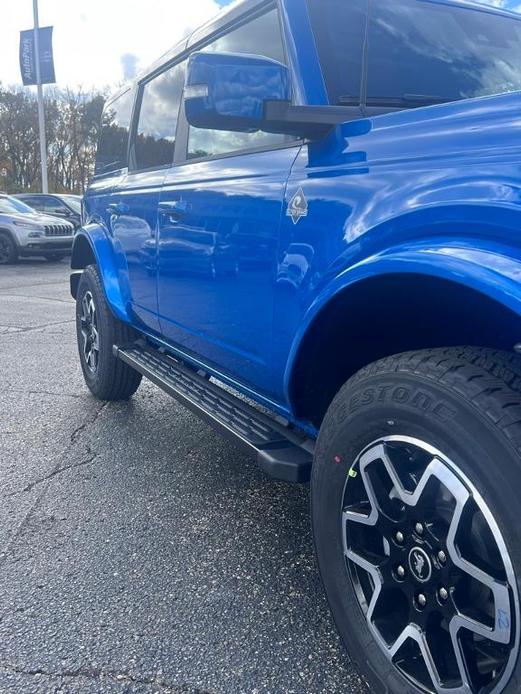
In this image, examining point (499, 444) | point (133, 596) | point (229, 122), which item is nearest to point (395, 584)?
point (499, 444)

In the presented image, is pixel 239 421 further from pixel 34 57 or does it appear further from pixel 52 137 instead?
pixel 52 137

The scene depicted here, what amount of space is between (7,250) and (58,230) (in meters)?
1.26

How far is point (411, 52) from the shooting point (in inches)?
95.6

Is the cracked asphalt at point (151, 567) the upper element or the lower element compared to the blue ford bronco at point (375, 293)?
lower

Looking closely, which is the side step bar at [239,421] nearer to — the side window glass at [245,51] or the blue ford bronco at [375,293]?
the blue ford bronco at [375,293]

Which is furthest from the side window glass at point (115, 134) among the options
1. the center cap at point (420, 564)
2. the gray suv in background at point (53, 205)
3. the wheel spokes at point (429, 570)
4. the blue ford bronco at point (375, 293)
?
the gray suv in background at point (53, 205)

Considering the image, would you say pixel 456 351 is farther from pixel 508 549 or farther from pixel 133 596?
pixel 133 596

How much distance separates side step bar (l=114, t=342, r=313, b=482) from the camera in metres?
2.15

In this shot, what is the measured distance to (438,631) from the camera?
62.7 inches

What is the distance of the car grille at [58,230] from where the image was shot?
1514 centimetres

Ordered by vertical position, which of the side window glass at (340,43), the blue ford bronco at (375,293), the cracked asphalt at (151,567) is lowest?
the cracked asphalt at (151,567)

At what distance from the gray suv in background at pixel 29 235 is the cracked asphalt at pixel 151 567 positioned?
11.7 m

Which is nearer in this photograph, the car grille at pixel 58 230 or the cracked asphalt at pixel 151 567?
the cracked asphalt at pixel 151 567

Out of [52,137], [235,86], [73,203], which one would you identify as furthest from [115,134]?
Result: [52,137]
